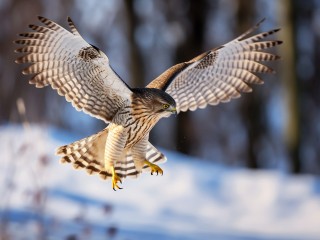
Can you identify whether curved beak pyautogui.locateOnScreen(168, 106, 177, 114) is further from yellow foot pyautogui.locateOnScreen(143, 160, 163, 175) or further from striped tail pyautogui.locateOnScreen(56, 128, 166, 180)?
striped tail pyautogui.locateOnScreen(56, 128, 166, 180)

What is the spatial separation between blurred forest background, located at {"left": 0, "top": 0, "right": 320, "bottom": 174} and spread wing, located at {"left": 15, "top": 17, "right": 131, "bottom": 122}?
9.98 meters

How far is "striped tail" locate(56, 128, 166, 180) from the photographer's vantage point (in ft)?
17.7

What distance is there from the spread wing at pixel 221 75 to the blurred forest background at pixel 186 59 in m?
8.87

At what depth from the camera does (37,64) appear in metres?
5.09

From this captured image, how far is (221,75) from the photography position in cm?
605

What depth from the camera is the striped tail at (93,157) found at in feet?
17.7

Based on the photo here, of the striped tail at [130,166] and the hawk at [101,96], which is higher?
the hawk at [101,96]

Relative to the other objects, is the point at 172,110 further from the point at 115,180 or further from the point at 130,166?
the point at 130,166

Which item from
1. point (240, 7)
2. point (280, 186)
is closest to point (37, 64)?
point (280, 186)

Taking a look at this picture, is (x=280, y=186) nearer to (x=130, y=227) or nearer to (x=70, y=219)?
(x=130, y=227)

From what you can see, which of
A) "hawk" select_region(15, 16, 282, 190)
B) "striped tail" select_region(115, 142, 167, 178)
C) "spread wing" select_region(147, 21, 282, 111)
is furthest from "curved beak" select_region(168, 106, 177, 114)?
"spread wing" select_region(147, 21, 282, 111)

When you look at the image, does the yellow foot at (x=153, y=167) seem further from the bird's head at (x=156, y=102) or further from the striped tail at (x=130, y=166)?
the bird's head at (x=156, y=102)

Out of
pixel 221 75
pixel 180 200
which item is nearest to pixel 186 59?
pixel 180 200

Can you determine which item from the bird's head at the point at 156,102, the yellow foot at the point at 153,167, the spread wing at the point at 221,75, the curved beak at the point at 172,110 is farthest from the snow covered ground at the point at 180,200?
the curved beak at the point at 172,110
